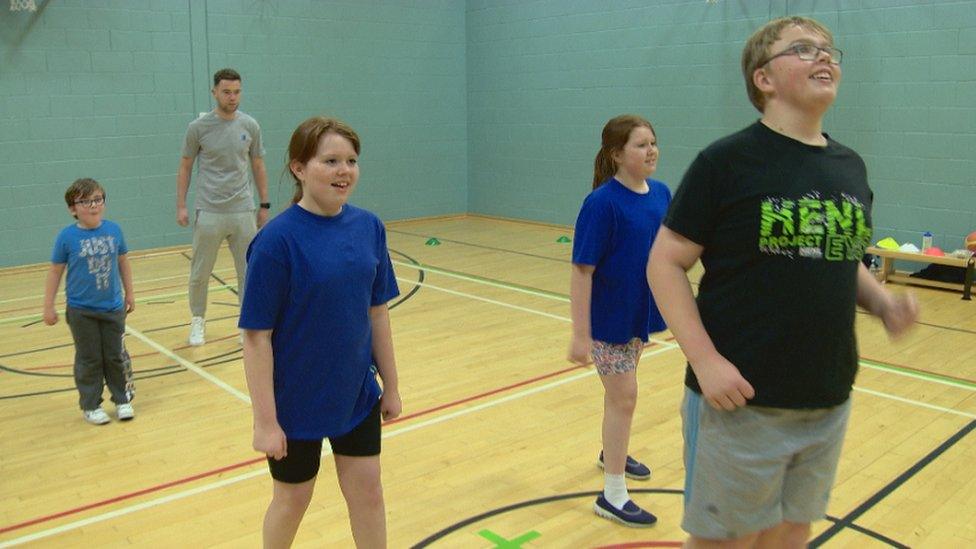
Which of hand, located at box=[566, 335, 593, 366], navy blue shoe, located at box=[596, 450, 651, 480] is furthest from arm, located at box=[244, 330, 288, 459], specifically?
navy blue shoe, located at box=[596, 450, 651, 480]

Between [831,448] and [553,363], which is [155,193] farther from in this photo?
[831,448]

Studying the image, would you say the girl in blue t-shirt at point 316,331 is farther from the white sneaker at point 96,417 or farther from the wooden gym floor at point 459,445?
the white sneaker at point 96,417

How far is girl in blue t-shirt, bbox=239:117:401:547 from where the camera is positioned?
7.33ft

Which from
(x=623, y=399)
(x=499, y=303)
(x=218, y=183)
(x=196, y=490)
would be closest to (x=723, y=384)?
(x=623, y=399)

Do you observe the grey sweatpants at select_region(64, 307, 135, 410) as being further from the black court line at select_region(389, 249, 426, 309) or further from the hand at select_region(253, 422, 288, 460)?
the black court line at select_region(389, 249, 426, 309)

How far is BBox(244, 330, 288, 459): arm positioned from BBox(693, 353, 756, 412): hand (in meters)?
1.09

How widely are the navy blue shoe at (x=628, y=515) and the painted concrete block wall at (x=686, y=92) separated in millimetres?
5986

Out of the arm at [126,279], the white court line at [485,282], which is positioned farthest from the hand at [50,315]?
the white court line at [485,282]

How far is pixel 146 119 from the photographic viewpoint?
9664mm

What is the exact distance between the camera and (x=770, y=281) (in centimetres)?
181

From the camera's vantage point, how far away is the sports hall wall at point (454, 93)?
809 cm

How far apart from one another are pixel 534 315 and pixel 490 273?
1811 millimetres

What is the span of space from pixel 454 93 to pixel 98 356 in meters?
8.69

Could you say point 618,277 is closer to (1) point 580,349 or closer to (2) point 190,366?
(1) point 580,349
